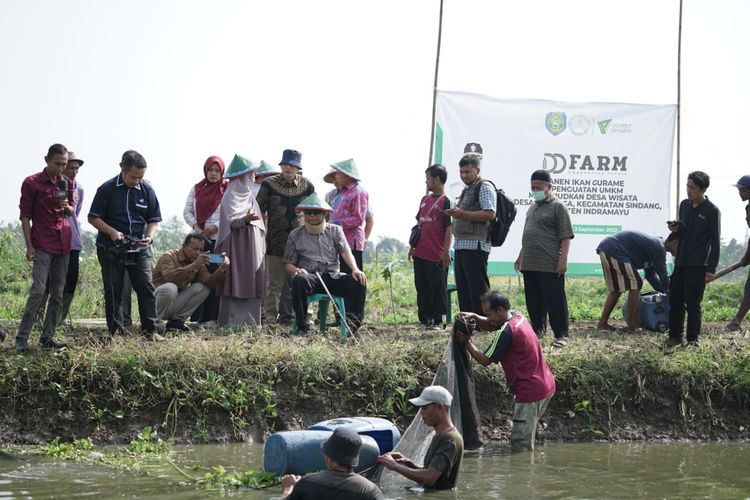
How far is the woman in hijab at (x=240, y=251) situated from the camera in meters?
10.9

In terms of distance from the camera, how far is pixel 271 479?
7.06 meters

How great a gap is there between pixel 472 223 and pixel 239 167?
2.59m

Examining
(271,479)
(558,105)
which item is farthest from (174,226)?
(271,479)

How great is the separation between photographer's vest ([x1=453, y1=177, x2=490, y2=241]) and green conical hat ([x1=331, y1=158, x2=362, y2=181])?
1.50 meters

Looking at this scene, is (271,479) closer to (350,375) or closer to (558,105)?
(350,375)

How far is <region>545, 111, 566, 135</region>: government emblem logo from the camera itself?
1438cm

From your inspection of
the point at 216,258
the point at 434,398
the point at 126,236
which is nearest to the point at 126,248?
the point at 126,236

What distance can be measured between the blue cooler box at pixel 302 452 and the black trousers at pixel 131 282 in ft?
10.1

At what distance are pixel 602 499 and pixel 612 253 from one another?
5.25 m

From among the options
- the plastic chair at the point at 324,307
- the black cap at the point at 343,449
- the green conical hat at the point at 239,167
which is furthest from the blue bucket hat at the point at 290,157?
the black cap at the point at 343,449

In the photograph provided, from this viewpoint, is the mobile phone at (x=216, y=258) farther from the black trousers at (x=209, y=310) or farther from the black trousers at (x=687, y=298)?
the black trousers at (x=687, y=298)

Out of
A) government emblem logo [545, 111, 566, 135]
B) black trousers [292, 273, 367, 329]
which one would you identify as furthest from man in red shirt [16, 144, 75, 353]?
government emblem logo [545, 111, 566, 135]

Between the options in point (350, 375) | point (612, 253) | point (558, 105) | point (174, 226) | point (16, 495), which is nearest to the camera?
point (16, 495)

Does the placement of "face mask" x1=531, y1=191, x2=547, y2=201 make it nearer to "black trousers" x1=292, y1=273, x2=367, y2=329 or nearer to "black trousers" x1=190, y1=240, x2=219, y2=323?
"black trousers" x1=292, y1=273, x2=367, y2=329
